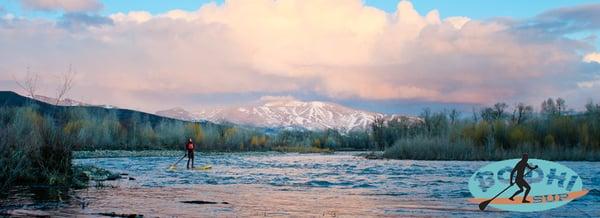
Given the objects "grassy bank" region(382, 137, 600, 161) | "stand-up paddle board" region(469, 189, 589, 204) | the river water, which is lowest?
the river water

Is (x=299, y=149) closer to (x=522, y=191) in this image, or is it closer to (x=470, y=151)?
(x=470, y=151)

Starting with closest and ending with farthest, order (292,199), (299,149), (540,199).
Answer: (540,199)
(292,199)
(299,149)

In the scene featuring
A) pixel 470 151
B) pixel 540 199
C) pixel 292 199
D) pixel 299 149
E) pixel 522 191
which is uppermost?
pixel 299 149

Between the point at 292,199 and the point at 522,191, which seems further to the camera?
the point at 292,199

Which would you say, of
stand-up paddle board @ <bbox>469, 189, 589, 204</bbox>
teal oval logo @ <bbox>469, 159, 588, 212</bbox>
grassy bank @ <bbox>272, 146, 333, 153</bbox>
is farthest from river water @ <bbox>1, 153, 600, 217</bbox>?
grassy bank @ <bbox>272, 146, 333, 153</bbox>

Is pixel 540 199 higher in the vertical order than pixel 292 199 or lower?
higher

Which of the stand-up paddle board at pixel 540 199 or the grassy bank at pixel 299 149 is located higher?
the grassy bank at pixel 299 149

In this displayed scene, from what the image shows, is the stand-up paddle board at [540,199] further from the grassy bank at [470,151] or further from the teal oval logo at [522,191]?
the grassy bank at [470,151]

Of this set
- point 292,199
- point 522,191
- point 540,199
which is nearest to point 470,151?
point 292,199

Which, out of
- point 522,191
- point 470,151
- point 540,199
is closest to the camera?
point 522,191

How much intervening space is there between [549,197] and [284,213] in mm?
9093

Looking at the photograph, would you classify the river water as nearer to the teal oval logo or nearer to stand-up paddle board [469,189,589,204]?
stand-up paddle board [469,189,589,204]

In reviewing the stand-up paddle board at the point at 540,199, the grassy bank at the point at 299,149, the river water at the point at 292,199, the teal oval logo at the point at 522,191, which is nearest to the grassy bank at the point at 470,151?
the river water at the point at 292,199

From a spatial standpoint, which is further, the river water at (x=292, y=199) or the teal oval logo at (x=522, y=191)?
the river water at (x=292, y=199)
